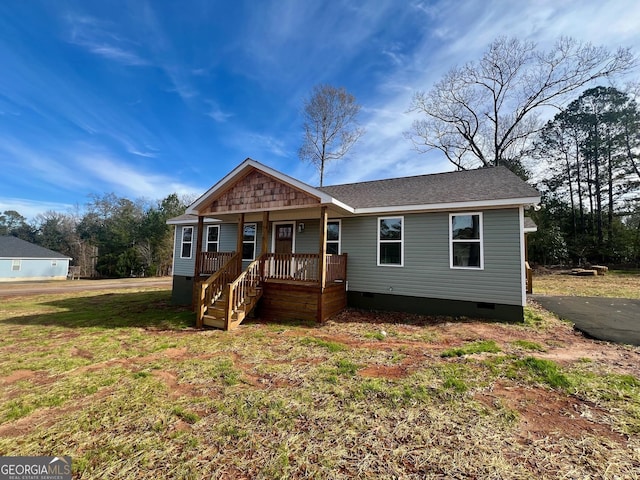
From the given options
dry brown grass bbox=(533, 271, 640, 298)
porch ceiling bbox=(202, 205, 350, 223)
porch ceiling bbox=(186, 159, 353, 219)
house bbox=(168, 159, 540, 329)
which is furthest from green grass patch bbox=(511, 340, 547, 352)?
dry brown grass bbox=(533, 271, 640, 298)

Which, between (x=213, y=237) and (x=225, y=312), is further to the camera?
(x=213, y=237)

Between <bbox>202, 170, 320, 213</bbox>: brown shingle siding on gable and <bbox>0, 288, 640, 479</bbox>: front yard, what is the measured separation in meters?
3.70

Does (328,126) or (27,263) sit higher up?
(328,126)

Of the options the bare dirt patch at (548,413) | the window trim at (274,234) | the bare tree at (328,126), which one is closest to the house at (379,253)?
the window trim at (274,234)

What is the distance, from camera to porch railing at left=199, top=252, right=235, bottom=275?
9.31 metres

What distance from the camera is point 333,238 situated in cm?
949

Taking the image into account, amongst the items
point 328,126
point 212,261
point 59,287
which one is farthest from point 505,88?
point 59,287

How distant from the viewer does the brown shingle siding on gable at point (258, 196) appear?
7586 millimetres

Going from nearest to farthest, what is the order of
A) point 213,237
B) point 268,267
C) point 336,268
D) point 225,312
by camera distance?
point 225,312 → point 268,267 → point 336,268 → point 213,237

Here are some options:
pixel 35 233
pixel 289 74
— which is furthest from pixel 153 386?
pixel 35 233

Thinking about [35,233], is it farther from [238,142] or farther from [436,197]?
[436,197]

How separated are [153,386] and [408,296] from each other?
677cm

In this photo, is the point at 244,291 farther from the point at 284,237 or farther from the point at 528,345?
the point at 528,345

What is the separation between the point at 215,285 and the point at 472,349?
6.68 metres
